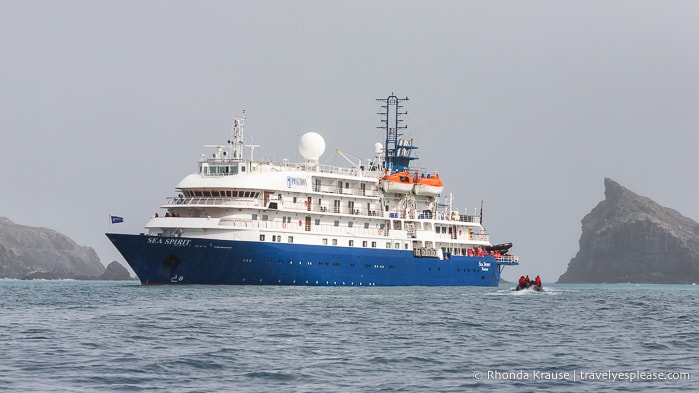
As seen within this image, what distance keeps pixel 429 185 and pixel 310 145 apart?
37.3 feet

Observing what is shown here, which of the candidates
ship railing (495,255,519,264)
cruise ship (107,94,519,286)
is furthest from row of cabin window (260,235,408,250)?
ship railing (495,255,519,264)

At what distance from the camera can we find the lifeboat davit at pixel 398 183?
78750mm

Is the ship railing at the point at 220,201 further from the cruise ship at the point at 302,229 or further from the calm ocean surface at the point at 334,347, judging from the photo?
the calm ocean surface at the point at 334,347

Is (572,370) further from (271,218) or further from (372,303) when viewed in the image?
(271,218)

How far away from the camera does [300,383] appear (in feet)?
82.3

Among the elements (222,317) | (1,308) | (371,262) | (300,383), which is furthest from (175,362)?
(371,262)

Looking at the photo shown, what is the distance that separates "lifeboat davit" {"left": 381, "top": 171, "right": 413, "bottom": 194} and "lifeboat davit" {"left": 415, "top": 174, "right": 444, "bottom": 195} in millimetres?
1145

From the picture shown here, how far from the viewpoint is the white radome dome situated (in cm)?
7631

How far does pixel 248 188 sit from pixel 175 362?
4040cm

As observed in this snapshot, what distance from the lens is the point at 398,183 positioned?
259 feet

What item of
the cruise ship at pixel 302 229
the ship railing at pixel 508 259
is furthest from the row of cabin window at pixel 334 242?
the ship railing at pixel 508 259

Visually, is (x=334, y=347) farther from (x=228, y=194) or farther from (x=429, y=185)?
(x=429, y=185)

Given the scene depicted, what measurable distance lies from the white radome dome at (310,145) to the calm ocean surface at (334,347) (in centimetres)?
2649

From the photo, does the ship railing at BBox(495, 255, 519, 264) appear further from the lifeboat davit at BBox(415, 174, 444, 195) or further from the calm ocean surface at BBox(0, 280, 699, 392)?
the calm ocean surface at BBox(0, 280, 699, 392)
